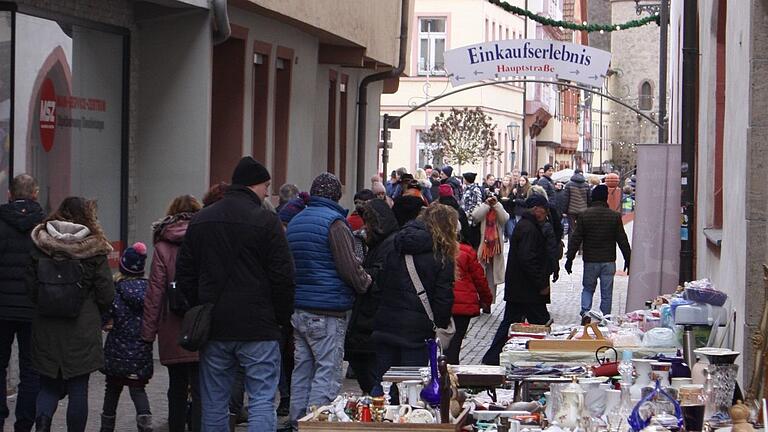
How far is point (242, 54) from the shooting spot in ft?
58.1

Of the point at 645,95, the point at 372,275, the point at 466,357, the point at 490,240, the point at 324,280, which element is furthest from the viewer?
the point at 645,95

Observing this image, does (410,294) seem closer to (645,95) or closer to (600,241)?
(600,241)

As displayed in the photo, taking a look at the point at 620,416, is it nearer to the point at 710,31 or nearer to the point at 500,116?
the point at 710,31

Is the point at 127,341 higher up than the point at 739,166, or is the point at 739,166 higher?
the point at 739,166

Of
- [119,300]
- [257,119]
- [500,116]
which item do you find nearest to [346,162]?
[257,119]

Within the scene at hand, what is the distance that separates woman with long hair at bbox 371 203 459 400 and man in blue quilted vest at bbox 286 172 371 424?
239mm

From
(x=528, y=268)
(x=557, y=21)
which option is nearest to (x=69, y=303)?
(x=528, y=268)

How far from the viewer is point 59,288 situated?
32.2ft

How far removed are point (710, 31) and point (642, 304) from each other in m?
3.70

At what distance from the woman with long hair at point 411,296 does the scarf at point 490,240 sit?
9.34 m

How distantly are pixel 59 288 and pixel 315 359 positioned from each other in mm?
2024

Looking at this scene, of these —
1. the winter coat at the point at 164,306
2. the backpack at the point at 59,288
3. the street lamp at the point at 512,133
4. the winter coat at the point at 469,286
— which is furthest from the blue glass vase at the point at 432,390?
the street lamp at the point at 512,133

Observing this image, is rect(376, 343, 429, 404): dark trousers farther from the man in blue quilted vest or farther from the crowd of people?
the man in blue quilted vest

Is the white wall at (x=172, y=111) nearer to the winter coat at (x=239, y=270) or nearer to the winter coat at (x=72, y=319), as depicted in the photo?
the winter coat at (x=72, y=319)
